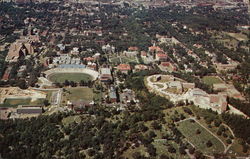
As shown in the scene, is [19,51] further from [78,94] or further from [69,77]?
[78,94]

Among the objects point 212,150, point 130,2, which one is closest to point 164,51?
point 212,150

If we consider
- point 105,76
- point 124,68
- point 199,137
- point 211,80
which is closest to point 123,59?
point 124,68

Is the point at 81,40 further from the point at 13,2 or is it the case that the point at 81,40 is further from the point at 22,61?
the point at 13,2

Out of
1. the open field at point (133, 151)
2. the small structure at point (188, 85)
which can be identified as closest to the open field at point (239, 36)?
the small structure at point (188, 85)

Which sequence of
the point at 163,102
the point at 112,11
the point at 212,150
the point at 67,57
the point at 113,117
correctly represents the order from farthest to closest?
the point at 112,11 < the point at 67,57 < the point at 163,102 < the point at 113,117 < the point at 212,150

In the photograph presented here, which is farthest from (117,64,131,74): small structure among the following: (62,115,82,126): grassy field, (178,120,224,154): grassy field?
(178,120,224,154): grassy field
